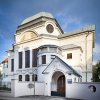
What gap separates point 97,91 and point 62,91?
240 inches

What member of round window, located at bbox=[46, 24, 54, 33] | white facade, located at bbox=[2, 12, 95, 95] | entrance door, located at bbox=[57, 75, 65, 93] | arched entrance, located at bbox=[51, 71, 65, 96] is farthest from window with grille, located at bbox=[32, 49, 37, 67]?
entrance door, located at bbox=[57, 75, 65, 93]

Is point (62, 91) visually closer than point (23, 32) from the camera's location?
Yes

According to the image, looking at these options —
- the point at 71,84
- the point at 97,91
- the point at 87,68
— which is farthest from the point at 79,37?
the point at 97,91

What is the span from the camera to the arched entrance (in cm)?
2277

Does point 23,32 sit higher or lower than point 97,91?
higher

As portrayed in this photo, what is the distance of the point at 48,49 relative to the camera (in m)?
28.0

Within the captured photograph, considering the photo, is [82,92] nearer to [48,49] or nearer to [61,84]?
[61,84]

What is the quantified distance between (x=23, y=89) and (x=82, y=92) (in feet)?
26.5

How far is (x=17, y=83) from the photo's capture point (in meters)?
22.7

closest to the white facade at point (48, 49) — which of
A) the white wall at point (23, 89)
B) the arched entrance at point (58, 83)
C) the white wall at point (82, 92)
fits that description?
the arched entrance at point (58, 83)

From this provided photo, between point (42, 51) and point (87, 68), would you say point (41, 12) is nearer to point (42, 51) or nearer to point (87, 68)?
point (42, 51)

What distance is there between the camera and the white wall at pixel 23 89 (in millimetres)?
22547

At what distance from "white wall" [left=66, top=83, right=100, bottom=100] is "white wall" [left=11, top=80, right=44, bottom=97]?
449 centimetres

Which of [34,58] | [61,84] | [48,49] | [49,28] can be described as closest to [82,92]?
[61,84]
